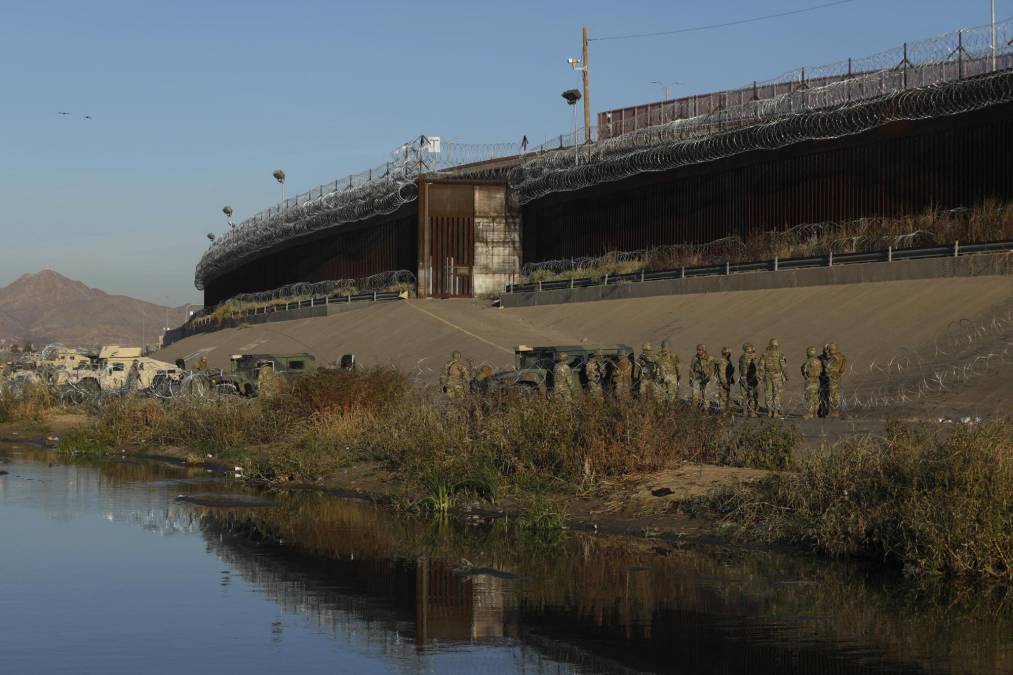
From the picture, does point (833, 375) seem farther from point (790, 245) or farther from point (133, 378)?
point (790, 245)

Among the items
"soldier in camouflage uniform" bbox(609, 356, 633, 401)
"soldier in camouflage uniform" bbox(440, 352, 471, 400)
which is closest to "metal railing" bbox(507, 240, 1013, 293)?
"soldier in camouflage uniform" bbox(609, 356, 633, 401)

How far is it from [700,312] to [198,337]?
3996cm

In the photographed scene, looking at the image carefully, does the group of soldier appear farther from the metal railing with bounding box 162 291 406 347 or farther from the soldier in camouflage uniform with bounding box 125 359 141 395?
the metal railing with bounding box 162 291 406 347

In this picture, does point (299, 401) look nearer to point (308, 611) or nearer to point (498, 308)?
point (308, 611)

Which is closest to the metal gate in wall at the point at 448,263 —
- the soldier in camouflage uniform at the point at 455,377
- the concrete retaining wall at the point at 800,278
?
the concrete retaining wall at the point at 800,278

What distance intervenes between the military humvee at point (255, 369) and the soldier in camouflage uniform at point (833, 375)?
44.9ft

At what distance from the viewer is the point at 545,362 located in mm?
32594

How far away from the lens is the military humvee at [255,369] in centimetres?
3803

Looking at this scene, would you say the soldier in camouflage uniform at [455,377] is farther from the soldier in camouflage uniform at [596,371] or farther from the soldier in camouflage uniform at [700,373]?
the soldier in camouflage uniform at [700,373]

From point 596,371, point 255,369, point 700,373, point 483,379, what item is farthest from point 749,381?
point 255,369

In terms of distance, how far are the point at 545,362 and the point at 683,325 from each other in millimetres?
12333

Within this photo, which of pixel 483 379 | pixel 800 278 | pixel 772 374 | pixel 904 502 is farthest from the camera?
pixel 800 278

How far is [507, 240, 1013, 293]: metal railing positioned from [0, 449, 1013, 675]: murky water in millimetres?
24282

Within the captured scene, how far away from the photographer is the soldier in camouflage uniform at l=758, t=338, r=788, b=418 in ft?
97.3
